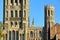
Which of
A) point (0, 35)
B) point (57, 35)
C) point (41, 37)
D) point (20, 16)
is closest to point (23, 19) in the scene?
point (20, 16)

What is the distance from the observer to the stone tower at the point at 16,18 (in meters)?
124

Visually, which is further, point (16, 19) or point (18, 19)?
point (18, 19)

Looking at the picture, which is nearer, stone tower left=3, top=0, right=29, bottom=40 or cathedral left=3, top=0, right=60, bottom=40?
stone tower left=3, top=0, right=29, bottom=40

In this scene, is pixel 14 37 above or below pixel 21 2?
below

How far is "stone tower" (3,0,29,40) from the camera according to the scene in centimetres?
12351

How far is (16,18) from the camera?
12631 centimetres

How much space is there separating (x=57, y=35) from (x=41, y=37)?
158 ft

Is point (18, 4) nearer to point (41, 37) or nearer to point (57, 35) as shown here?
point (41, 37)

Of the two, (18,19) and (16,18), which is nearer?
(16,18)

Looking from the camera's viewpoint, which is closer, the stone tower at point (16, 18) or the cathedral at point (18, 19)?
the stone tower at point (16, 18)

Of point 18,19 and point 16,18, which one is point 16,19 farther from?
point 18,19

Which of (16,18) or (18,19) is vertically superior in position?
(16,18)

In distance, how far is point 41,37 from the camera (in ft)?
456

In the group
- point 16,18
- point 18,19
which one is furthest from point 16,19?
point 18,19
